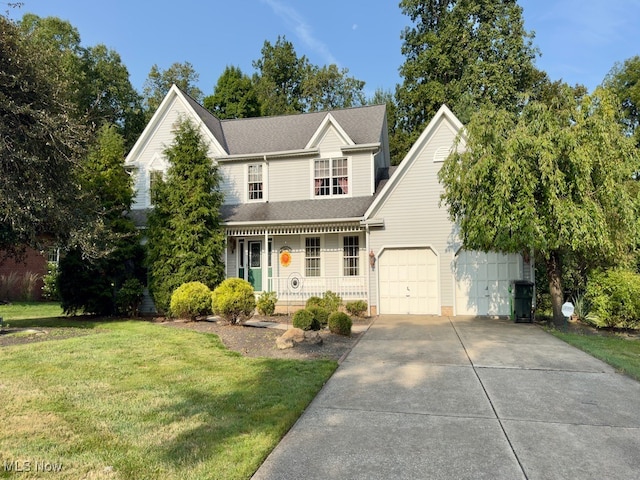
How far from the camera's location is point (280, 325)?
11.7m

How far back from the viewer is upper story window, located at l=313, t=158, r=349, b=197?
16.0 metres

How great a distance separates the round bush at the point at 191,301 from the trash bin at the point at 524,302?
956cm

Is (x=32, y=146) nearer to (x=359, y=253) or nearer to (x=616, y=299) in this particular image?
(x=359, y=253)

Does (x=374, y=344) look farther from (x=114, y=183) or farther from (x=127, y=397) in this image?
(x=114, y=183)

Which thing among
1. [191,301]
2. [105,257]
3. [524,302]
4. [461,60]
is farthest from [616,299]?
[461,60]

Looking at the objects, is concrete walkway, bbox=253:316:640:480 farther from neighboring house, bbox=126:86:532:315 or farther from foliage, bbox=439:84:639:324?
neighboring house, bbox=126:86:532:315

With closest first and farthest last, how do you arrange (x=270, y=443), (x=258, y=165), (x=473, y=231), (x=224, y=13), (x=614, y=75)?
(x=270, y=443), (x=473, y=231), (x=224, y=13), (x=258, y=165), (x=614, y=75)

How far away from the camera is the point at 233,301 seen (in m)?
10.9

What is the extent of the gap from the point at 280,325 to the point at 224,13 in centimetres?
1196

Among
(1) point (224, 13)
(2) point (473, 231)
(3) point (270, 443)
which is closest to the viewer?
(3) point (270, 443)

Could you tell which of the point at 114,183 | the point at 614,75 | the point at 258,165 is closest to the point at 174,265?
the point at 114,183

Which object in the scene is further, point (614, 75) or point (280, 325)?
point (614, 75)

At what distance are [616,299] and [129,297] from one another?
15.0 m

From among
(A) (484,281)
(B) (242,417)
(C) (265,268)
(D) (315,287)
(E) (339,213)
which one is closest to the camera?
(B) (242,417)
